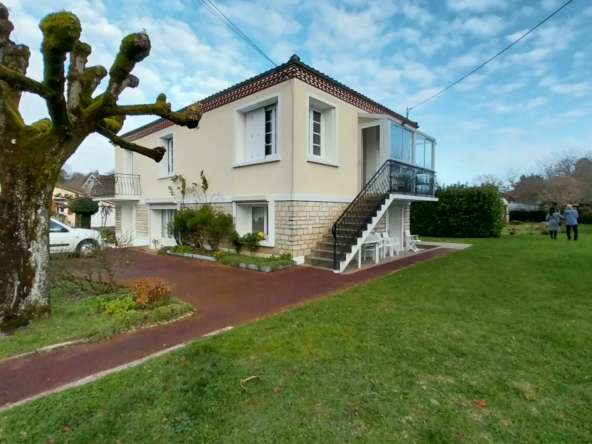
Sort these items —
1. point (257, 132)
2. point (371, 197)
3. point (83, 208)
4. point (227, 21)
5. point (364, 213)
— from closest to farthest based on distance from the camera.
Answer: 1. point (227, 21)
2. point (364, 213)
3. point (257, 132)
4. point (371, 197)
5. point (83, 208)

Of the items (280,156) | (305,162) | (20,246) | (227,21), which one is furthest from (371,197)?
(20,246)

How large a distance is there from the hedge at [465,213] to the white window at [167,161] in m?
14.8

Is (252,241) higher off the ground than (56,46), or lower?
lower

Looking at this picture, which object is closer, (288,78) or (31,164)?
(31,164)

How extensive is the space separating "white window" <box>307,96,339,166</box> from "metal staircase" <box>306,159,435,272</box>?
158 cm

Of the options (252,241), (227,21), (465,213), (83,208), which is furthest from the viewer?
(83,208)

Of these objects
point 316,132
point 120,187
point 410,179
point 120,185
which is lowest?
point 410,179

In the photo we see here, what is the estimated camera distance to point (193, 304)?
5.45 metres

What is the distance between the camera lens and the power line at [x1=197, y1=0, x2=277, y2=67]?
8.05 meters

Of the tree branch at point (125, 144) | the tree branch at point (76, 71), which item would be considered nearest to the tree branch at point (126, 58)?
the tree branch at point (76, 71)

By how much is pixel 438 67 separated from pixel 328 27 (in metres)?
4.49

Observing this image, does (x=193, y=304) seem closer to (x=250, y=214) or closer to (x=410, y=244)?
(x=250, y=214)

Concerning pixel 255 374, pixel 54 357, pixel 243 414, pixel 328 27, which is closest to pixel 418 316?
pixel 255 374

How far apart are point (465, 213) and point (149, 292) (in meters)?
17.9
